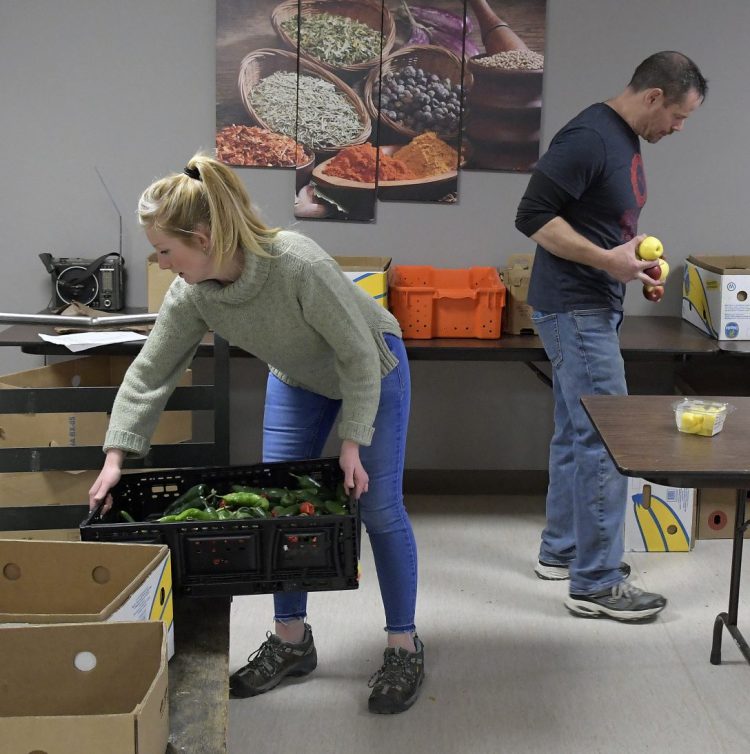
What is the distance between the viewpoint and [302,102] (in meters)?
4.04

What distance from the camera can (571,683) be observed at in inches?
109

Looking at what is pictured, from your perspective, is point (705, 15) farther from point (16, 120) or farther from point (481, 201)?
point (16, 120)

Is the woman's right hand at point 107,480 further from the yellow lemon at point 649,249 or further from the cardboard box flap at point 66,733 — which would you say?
the yellow lemon at point 649,249

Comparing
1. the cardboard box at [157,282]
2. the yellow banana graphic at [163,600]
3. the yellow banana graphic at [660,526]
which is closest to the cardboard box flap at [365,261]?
the cardboard box at [157,282]

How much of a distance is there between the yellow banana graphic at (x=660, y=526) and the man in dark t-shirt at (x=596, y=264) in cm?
49

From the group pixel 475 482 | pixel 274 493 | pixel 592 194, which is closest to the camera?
pixel 274 493

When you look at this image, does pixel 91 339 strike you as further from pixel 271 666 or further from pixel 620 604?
pixel 620 604

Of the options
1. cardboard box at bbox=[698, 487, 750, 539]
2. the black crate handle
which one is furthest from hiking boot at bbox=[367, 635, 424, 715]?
cardboard box at bbox=[698, 487, 750, 539]

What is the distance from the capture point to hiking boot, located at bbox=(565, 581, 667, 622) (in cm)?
311

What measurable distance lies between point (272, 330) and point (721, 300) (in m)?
2.21

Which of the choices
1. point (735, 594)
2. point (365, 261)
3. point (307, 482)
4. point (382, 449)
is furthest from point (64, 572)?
point (365, 261)

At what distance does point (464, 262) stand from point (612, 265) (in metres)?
1.36

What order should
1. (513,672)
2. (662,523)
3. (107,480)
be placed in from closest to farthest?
(107,480)
(513,672)
(662,523)

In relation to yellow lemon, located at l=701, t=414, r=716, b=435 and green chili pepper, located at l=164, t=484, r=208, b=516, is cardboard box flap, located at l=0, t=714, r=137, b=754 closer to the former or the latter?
green chili pepper, located at l=164, t=484, r=208, b=516
